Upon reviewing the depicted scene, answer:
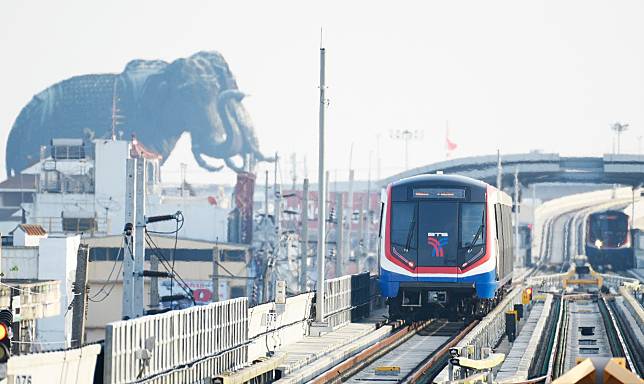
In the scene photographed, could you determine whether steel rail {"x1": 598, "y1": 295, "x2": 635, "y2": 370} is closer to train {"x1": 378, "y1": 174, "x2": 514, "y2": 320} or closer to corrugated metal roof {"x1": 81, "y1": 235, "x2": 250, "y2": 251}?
train {"x1": 378, "y1": 174, "x2": 514, "y2": 320}

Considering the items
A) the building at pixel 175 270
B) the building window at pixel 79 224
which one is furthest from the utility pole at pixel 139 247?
the building window at pixel 79 224

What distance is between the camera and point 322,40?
3372 centimetres

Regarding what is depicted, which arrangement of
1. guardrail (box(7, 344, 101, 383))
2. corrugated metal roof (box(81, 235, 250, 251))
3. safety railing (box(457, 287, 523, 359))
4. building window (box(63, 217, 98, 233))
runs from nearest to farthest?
guardrail (box(7, 344, 101, 383)), safety railing (box(457, 287, 523, 359)), corrugated metal roof (box(81, 235, 250, 251)), building window (box(63, 217, 98, 233))

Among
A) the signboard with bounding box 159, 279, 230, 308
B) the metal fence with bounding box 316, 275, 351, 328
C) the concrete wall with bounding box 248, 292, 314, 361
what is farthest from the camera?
the signboard with bounding box 159, 279, 230, 308

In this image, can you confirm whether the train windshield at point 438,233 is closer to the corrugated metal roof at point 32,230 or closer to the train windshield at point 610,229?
the corrugated metal roof at point 32,230

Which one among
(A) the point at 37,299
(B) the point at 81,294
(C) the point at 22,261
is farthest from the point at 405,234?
(C) the point at 22,261

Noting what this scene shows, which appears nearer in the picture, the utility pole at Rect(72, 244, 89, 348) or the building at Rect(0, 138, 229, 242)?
the utility pole at Rect(72, 244, 89, 348)

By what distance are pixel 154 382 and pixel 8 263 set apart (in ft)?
174

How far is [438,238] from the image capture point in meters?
37.8

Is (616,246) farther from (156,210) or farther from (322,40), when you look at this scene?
(322,40)

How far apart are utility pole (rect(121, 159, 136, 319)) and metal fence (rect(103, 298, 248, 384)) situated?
2.20 metres

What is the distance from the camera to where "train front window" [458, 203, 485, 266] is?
37.8 m

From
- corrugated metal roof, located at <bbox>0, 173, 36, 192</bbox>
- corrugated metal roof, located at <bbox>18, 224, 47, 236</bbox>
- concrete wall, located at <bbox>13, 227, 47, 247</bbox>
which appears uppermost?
corrugated metal roof, located at <bbox>0, 173, 36, 192</bbox>

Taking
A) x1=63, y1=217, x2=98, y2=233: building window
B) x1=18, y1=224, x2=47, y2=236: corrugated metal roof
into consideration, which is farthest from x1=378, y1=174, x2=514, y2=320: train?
x1=63, y1=217, x2=98, y2=233: building window
